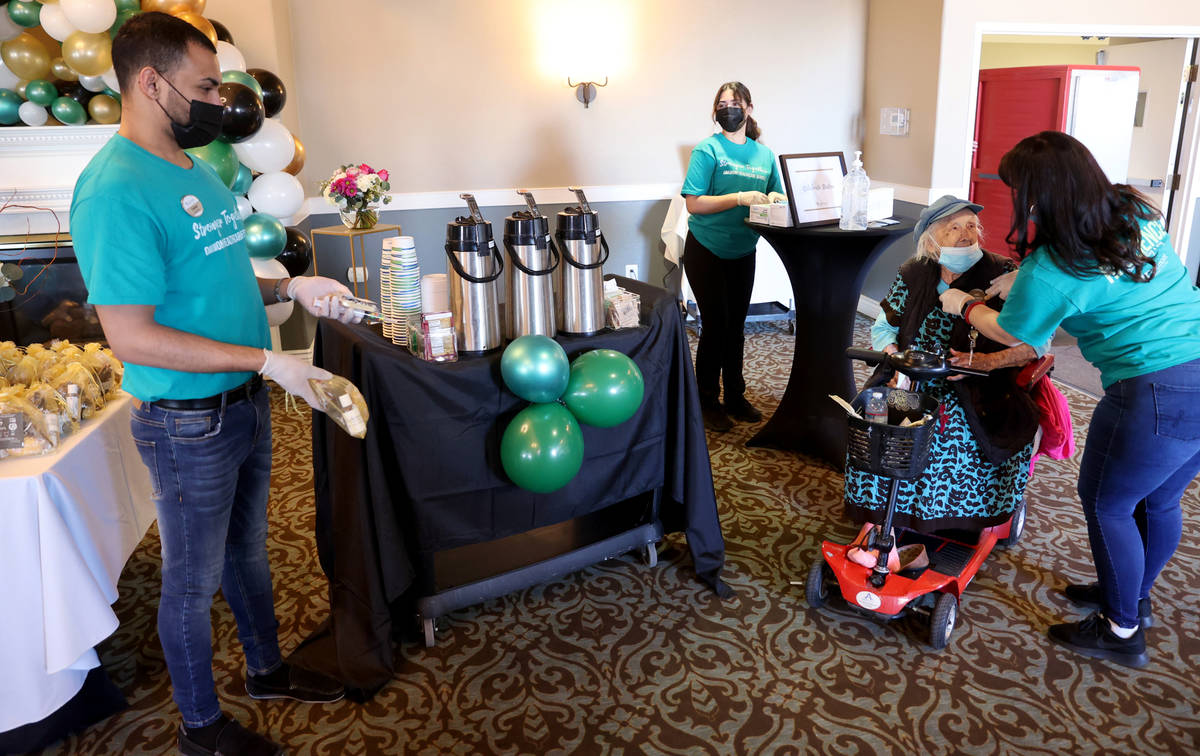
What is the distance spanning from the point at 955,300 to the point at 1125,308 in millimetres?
528

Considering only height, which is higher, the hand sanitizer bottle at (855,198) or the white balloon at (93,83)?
the white balloon at (93,83)

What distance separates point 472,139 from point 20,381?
363cm

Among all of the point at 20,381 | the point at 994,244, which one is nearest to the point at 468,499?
the point at 20,381

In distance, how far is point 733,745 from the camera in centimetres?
199

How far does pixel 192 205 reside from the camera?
5.46ft

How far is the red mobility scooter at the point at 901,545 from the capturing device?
2.24 meters

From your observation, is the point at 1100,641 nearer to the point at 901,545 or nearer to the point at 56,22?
the point at 901,545

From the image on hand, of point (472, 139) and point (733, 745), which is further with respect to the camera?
point (472, 139)

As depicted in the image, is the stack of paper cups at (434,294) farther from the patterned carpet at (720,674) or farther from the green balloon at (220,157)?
the green balloon at (220,157)

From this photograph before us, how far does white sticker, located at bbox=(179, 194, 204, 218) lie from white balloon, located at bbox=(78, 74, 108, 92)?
274 cm

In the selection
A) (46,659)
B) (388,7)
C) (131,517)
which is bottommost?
(46,659)

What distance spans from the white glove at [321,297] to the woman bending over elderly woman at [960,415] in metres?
1.56

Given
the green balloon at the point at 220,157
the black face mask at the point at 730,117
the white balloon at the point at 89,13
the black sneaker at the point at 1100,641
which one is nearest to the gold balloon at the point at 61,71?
the white balloon at the point at 89,13

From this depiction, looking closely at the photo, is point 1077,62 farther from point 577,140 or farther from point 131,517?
point 131,517
